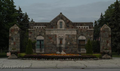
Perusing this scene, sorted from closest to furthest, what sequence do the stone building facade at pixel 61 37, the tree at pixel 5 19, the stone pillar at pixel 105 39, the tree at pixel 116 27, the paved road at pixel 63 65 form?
the paved road at pixel 63 65
the stone pillar at pixel 105 39
the stone building facade at pixel 61 37
the tree at pixel 5 19
the tree at pixel 116 27

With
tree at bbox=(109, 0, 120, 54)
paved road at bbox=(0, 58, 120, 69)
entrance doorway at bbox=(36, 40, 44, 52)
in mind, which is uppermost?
tree at bbox=(109, 0, 120, 54)

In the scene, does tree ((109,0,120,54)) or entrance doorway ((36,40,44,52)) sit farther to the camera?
tree ((109,0,120,54))

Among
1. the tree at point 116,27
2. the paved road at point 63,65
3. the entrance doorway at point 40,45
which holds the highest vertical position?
the tree at point 116,27

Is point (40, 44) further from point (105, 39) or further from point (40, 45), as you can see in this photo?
point (105, 39)

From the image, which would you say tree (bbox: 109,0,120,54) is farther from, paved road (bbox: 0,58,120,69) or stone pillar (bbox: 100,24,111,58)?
paved road (bbox: 0,58,120,69)

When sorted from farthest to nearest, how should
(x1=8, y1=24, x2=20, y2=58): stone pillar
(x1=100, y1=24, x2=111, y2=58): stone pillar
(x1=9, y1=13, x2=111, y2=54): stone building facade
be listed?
1. (x1=9, y1=13, x2=111, y2=54): stone building facade
2. (x1=8, y1=24, x2=20, y2=58): stone pillar
3. (x1=100, y1=24, x2=111, y2=58): stone pillar

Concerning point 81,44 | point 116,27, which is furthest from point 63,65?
point 116,27

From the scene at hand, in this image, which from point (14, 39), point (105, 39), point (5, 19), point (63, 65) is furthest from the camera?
point (5, 19)

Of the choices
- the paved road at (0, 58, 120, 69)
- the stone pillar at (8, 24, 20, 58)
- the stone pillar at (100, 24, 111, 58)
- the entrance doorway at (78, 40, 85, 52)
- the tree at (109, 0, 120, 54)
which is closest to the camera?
the paved road at (0, 58, 120, 69)

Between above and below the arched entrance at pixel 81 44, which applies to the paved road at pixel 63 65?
below

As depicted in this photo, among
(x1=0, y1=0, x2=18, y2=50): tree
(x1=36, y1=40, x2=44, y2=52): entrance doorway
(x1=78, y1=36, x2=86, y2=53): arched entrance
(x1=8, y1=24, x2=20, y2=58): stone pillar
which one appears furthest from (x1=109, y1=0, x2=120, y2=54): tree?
(x1=8, y1=24, x2=20, y2=58): stone pillar

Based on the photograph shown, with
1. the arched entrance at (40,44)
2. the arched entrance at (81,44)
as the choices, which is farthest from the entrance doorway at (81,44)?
the arched entrance at (40,44)

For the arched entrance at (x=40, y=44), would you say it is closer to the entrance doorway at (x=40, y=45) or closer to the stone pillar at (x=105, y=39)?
the entrance doorway at (x=40, y=45)

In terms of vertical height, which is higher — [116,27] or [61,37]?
[116,27]
